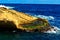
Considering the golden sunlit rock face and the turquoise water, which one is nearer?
the turquoise water

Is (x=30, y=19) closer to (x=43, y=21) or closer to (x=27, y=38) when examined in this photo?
(x=43, y=21)

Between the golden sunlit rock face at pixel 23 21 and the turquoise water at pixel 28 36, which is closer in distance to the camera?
the turquoise water at pixel 28 36

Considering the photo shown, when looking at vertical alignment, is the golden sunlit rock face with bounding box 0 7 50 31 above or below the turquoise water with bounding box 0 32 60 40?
above

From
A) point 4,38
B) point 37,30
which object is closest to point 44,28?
point 37,30

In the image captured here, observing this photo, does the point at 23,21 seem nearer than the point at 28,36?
No

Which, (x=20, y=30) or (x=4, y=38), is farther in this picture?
(x=20, y=30)

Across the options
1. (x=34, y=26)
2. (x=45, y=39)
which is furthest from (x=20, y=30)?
(x=45, y=39)

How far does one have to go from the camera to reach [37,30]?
33688 mm

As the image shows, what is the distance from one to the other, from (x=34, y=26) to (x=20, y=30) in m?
1.64

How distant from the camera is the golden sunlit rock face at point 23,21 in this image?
33.0 meters

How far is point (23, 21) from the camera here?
110 feet

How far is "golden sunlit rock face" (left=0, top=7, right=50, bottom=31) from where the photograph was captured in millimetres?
32981

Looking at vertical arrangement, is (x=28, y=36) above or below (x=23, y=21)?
below

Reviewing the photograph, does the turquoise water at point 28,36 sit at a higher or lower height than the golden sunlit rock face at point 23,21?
lower
